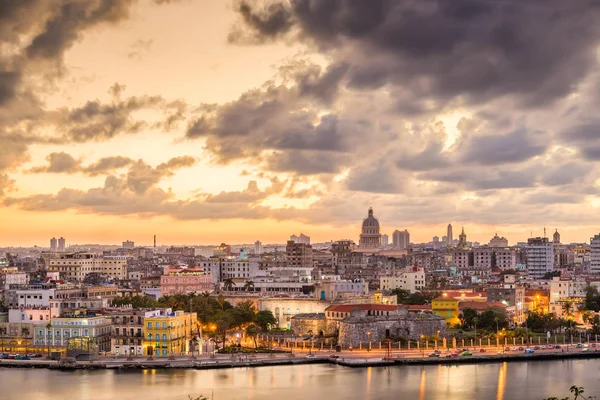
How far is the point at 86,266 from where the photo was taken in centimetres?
8238

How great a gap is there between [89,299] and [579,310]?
30.4 m

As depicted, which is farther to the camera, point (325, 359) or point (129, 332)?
point (129, 332)

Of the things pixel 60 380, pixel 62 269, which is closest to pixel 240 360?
pixel 60 380

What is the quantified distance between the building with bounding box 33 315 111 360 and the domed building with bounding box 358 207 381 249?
92504 mm

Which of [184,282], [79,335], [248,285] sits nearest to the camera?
[79,335]

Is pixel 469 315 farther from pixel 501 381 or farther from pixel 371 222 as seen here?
pixel 371 222

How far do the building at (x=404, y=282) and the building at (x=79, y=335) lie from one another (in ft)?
109

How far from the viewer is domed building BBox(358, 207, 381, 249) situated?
13525cm

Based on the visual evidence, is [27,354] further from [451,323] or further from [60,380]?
[451,323]

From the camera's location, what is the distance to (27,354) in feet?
144

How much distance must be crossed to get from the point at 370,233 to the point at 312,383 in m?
100

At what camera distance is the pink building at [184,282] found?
6731cm

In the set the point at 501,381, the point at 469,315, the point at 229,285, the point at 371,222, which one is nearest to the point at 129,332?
the point at 501,381

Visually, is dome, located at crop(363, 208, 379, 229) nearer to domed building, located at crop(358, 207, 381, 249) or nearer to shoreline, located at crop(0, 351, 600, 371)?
domed building, located at crop(358, 207, 381, 249)
